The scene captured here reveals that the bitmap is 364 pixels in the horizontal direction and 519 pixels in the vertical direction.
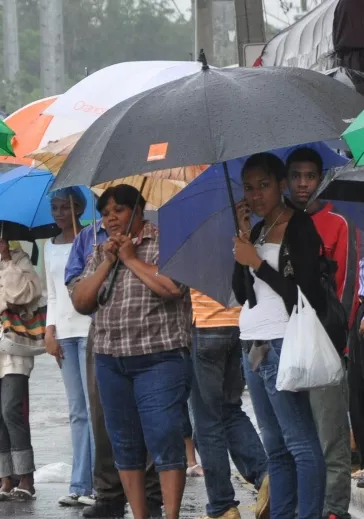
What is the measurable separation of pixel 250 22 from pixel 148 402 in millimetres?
9236

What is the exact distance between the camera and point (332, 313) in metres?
6.62

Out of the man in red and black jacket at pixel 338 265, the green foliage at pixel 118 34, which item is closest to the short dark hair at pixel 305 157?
the man in red and black jacket at pixel 338 265

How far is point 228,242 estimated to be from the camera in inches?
294

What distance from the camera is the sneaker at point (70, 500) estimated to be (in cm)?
895

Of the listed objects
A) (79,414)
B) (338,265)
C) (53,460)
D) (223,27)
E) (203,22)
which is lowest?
(53,460)

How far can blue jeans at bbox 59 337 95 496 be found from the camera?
9008mm

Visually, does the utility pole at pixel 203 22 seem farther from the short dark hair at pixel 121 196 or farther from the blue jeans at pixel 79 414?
the short dark hair at pixel 121 196

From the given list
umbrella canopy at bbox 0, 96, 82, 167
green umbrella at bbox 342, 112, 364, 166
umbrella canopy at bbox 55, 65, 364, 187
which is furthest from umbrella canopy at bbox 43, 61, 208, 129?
green umbrella at bbox 342, 112, 364, 166

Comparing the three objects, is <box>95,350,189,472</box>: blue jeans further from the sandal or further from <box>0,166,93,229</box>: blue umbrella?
<box>0,166,93,229</box>: blue umbrella

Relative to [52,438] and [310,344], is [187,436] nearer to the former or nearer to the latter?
[52,438]

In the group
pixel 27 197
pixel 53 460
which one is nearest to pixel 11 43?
pixel 53 460

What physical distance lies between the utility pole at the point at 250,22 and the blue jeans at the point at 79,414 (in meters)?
7.49

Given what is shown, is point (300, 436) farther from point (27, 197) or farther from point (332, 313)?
point (27, 197)

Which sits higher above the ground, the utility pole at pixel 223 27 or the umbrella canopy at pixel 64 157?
the utility pole at pixel 223 27
